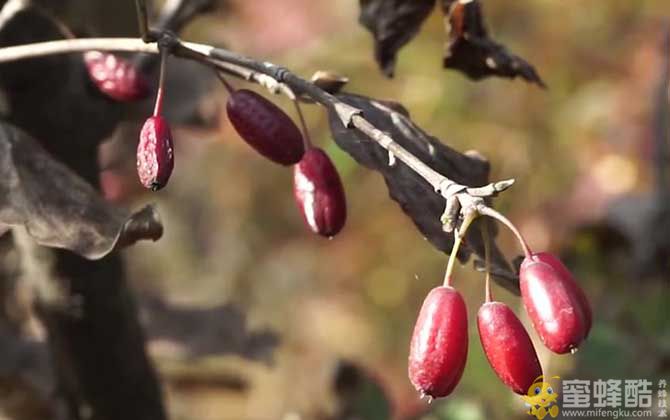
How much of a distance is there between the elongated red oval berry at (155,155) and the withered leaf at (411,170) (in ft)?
0.40

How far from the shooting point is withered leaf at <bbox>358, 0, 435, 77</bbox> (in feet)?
3.72

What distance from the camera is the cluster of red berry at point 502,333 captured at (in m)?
0.75

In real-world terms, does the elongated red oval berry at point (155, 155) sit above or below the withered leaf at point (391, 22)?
below

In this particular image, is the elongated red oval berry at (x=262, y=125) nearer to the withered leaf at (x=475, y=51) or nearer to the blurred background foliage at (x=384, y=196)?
the withered leaf at (x=475, y=51)

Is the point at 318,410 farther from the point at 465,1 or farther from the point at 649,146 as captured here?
the point at 649,146

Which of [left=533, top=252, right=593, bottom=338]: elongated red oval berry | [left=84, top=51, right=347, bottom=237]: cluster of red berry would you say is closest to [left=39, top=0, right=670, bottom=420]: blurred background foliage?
[left=84, top=51, right=347, bottom=237]: cluster of red berry

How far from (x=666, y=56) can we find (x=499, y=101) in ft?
2.84

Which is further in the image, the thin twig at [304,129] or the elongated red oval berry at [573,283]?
the thin twig at [304,129]

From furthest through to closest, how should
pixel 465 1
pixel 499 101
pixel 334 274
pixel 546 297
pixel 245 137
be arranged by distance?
pixel 334 274
pixel 499 101
pixel 465 1
pixel 245 137
pixel 546 297

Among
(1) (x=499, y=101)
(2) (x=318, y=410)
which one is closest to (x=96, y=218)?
(2) (x=318, y=410)

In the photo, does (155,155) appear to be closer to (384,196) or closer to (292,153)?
(292,153)

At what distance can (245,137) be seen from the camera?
888mm

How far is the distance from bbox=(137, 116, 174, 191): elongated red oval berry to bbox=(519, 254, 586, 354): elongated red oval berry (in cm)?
24

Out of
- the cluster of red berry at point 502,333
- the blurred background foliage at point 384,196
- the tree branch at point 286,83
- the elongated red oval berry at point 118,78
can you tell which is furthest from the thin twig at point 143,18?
the blurred background foliage at point 384,196
